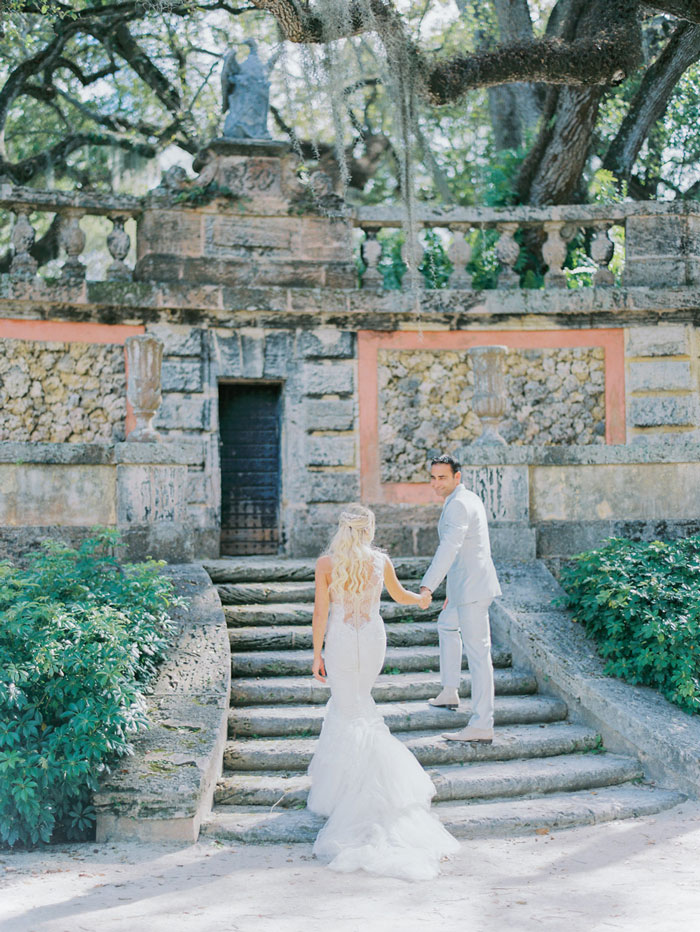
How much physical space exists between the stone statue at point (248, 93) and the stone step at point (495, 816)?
7.65 meters

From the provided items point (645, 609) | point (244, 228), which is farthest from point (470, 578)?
point (244, 228)

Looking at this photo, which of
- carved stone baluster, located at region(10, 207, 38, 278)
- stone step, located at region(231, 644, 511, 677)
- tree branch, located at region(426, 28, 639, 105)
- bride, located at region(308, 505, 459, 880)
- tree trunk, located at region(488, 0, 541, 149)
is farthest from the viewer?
tree trunk, located at region(488, 0, 541, 149)

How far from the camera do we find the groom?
5.95 m

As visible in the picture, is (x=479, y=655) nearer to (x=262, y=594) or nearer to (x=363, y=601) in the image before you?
(x=363, y=601)

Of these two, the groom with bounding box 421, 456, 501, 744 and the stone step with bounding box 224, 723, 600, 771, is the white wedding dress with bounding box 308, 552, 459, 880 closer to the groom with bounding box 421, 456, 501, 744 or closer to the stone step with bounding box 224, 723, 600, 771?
the stone step with bounding box 224, 723, 600, 771

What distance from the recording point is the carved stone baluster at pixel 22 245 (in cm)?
995

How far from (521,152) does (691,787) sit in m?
9.17

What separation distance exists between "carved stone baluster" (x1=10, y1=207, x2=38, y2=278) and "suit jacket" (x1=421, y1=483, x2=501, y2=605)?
579 cm

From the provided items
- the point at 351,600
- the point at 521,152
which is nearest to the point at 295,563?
the point at 351,600

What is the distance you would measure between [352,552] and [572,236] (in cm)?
700

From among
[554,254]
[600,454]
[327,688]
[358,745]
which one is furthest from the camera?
[554,254]

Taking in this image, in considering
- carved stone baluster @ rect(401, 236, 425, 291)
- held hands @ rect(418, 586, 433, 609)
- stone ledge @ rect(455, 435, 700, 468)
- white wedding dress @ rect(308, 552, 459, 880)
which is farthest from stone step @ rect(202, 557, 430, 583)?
white wedding dress @ rect(308, 552, 459, 880)

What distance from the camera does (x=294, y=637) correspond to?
292 inches

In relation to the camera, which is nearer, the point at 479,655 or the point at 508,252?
the point at 479,655
